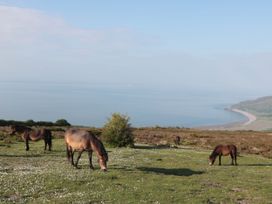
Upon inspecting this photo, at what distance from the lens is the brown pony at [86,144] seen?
27.3m

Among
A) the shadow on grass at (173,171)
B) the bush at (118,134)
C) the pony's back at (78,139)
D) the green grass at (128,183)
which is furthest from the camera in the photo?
the bush at (118,134)

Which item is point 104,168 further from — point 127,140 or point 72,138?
point 127,140

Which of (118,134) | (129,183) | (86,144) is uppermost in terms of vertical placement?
(118,134)

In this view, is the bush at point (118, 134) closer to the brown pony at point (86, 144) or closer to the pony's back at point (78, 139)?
the brown pony at point (86, 144)

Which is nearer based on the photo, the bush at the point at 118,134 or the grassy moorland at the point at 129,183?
the grassy moorland at the point at 129,183

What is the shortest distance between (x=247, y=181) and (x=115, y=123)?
998 inches

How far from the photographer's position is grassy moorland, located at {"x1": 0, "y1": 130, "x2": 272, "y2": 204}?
68.5ft

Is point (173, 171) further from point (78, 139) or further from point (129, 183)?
point (78, 139)

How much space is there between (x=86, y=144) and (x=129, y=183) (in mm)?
5437

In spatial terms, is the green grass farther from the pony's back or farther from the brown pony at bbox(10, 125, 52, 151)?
the brown pony at bbox(10, 125, 52, 151)

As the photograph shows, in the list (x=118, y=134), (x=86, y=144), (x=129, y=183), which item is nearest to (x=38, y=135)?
(x=118, y=134)

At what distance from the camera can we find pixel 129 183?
2362 centimetres

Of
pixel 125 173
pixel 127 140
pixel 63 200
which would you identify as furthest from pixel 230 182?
pixel 127 140

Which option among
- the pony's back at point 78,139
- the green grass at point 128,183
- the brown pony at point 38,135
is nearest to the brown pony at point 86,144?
the pony's back at point 78,139
